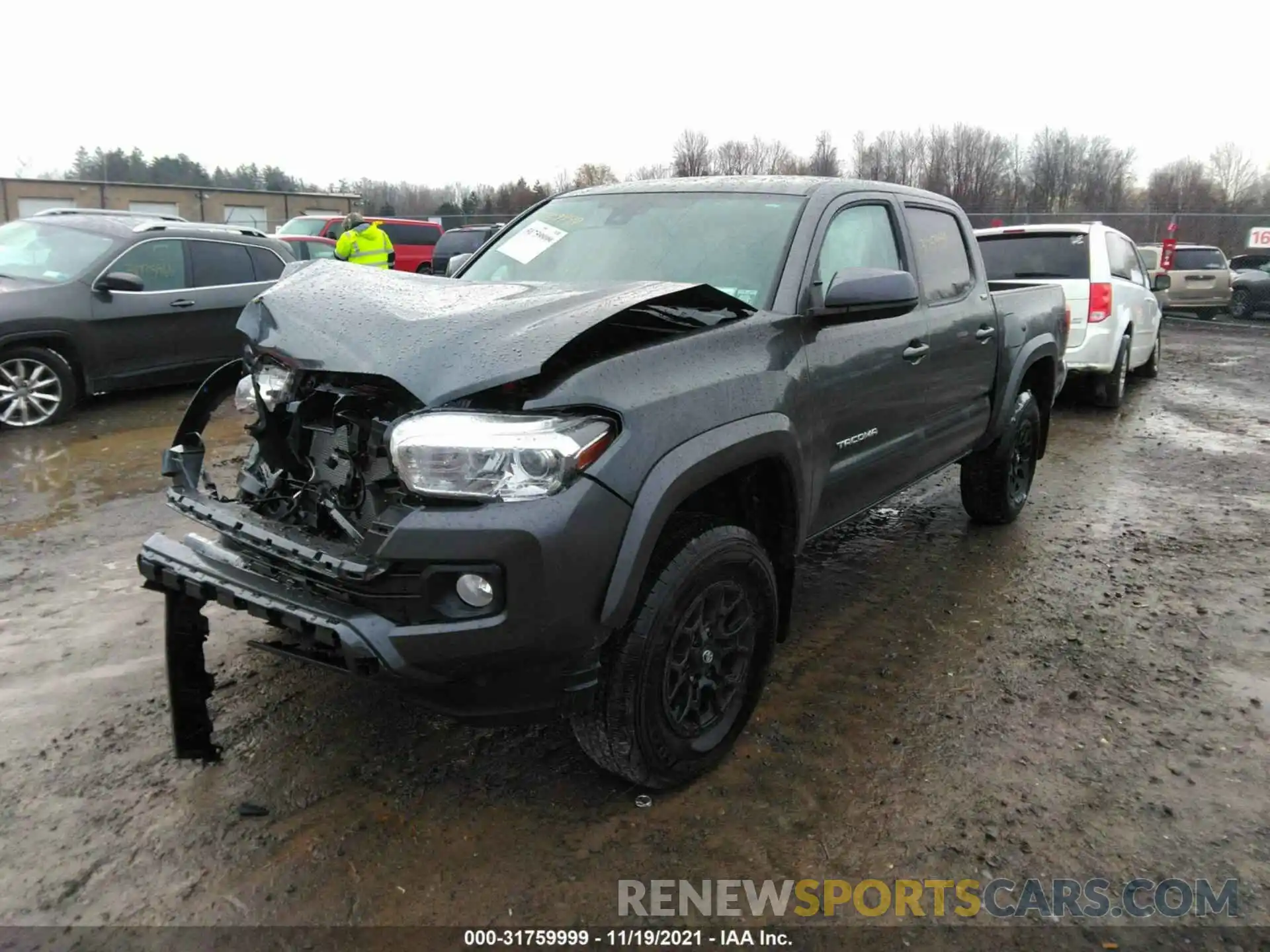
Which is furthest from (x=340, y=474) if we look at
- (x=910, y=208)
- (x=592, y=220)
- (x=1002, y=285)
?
(x=1002, y=285)

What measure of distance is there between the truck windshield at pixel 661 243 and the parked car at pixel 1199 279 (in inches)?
707

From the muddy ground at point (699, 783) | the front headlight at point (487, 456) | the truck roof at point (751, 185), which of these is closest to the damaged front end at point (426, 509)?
the front headlight at point (487, 456)

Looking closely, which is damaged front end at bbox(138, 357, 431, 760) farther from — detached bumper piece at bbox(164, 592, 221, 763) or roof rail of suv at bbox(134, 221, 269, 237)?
roof rail of suv at bbox(134, 221, 269, 237)

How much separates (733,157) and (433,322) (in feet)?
159

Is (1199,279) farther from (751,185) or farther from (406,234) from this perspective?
(751,185)

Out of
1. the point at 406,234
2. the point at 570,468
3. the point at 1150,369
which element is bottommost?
the point at 1150,369

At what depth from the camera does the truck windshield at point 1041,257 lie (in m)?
8.70

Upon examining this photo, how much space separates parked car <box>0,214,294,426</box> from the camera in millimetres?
7242

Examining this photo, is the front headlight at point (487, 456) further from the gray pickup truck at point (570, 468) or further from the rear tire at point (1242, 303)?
the rear tire at point (1242, 303)

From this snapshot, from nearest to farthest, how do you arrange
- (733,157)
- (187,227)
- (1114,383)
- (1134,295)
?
(187,227)
(1114,383)
(1134,295)
(733,157)

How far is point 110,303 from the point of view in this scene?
25.0 feet

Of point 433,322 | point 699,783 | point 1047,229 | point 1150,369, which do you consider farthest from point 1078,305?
point 433,322

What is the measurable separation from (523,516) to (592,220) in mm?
2118

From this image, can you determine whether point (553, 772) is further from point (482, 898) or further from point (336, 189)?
point (336, 189)
